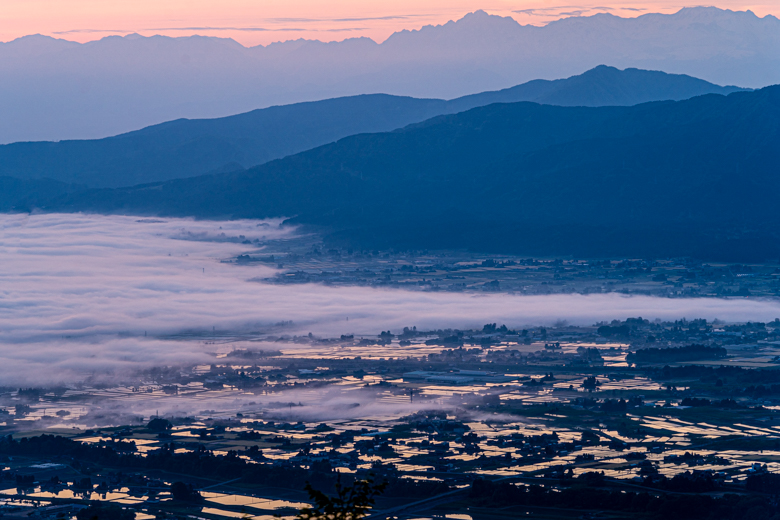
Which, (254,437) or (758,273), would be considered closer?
(254,437)

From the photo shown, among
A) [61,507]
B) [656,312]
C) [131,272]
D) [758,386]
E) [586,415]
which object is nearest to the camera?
[61,507]

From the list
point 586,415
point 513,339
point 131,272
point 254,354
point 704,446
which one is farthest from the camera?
point 131,272

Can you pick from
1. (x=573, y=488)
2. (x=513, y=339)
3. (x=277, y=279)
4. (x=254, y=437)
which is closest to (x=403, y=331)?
(x=513, y=339)

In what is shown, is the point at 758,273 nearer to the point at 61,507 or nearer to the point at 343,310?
the point at 343,310

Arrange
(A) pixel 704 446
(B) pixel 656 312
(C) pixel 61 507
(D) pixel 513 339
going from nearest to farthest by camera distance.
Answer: (C) pixel 61 507
(A) pixel 704 446
(D) pixel 513 339
(B) pixel 656 312

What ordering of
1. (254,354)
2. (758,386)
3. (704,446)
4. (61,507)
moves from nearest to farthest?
(61,507), (704,446), (758,386), (254,354)

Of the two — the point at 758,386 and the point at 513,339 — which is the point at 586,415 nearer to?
the point at 758,386

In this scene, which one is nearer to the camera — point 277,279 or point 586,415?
point 586,415

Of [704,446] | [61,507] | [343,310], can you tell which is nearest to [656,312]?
[343,310]
